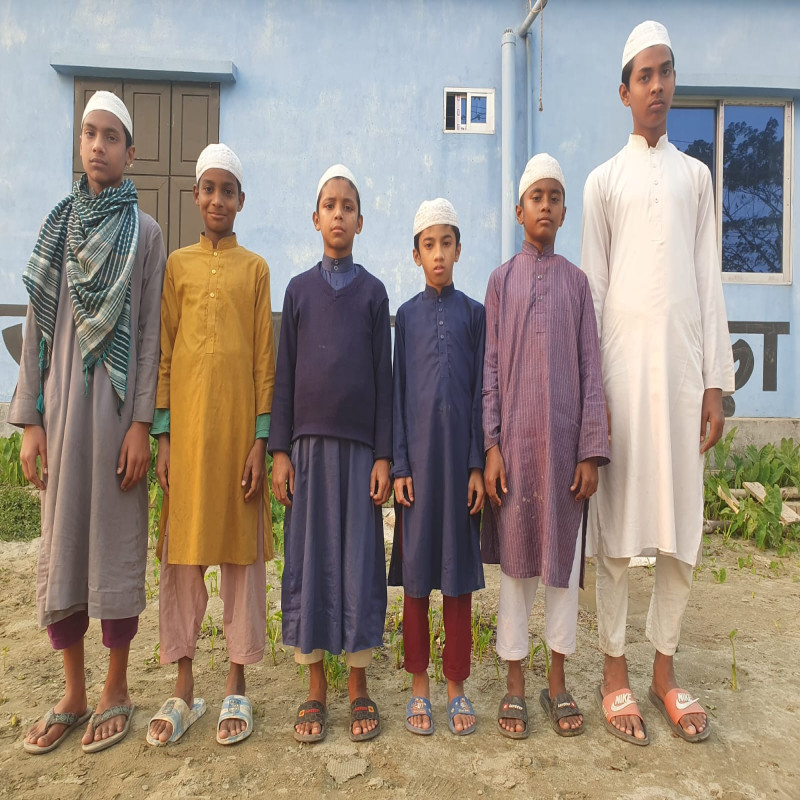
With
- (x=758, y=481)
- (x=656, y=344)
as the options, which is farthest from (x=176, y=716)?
(x=758, y=481)

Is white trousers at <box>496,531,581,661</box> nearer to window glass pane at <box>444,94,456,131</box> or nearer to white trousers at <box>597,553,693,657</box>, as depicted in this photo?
white trousers at <box>597,553,693,657</box>

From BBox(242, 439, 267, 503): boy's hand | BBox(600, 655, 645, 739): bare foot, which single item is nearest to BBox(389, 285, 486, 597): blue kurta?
BBox(242, 439, 267, 503): boy's hand

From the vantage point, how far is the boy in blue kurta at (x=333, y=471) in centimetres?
225

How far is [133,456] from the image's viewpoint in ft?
7.27

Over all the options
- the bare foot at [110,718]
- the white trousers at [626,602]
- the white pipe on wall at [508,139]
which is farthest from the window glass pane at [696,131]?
the bare foot at [110,718]

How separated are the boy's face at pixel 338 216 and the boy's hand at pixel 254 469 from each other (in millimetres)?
765

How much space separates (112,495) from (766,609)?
131 inches

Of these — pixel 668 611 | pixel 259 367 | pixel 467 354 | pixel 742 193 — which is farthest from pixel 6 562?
pixel 742 193

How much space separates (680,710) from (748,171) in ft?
17.3

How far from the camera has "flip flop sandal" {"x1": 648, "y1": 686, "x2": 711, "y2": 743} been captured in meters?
2.22

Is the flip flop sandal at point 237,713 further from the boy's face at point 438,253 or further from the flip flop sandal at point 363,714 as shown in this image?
the boy's face at point 438,253

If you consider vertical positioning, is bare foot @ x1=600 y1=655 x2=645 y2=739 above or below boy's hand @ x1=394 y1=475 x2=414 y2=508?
below

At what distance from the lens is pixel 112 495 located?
220cm

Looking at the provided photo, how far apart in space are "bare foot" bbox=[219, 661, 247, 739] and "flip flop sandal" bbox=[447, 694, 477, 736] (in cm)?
72
